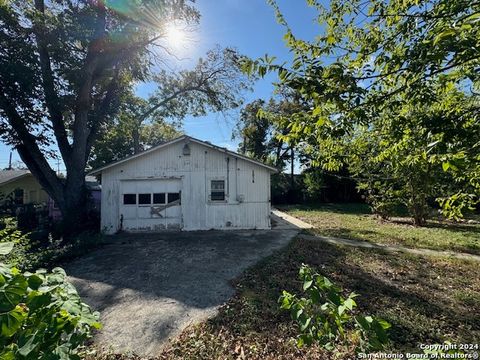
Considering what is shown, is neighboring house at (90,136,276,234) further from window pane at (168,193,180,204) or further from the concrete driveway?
the concrete driveway

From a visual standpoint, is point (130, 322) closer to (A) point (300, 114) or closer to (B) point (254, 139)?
(A) point (300, 114)

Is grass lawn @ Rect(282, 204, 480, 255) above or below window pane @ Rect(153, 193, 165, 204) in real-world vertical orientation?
below

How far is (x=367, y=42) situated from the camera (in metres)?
2.67

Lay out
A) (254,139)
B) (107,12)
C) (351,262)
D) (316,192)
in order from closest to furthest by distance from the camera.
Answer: (351,262)
(107,12)
(316,192)
(254,139)

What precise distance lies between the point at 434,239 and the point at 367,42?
30.8ft

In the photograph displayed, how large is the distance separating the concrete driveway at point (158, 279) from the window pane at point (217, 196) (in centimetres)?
165

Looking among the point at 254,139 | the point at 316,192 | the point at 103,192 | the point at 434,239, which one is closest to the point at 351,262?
the point at 434,239

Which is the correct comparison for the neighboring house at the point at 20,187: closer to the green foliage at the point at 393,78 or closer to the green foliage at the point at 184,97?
the green foliage at the point at 184,97

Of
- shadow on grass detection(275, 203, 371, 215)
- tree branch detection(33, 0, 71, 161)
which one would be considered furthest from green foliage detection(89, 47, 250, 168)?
shadow on grass detection(275, 203, 371, 215)

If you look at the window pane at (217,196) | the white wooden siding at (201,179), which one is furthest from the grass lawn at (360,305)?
the window pane at (217,196)

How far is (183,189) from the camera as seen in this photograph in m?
11.2

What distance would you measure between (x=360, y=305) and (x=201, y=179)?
7.83m

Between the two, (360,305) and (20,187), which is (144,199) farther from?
(20,187)

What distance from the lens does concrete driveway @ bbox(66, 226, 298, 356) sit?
4035 millimetres
